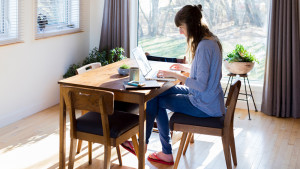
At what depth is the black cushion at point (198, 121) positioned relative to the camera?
3.02 m

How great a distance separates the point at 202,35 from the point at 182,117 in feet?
1.98

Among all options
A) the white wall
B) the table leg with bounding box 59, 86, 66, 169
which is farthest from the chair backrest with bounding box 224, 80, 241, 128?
the white wall

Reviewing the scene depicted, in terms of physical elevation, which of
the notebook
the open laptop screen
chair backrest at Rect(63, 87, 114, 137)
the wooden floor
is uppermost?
the open laptop screen

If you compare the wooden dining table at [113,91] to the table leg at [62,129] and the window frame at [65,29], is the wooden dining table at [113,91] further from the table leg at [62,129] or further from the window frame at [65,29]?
the window frame at [65,29]

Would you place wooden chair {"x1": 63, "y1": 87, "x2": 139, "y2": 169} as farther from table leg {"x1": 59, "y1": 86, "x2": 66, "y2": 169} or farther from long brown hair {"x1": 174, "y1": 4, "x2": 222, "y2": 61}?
long brown hair {"x1": 174, "y1": 4, "x2": 222, "y2": 61}

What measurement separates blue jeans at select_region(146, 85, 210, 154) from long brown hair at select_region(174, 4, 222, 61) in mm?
393

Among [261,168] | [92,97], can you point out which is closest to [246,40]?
[261,168]

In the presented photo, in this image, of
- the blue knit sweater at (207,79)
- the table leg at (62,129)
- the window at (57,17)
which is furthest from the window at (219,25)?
the table leg at (62,129)

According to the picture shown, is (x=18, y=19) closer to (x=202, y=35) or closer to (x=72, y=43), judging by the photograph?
(x=72, y=43)

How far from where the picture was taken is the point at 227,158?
3078mm

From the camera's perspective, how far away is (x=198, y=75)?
2973 mm

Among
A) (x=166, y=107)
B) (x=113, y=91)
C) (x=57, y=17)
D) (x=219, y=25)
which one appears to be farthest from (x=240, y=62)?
(x=57, y=17)

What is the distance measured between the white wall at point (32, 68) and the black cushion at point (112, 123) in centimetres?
151

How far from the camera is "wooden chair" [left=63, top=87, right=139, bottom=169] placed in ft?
8.86
